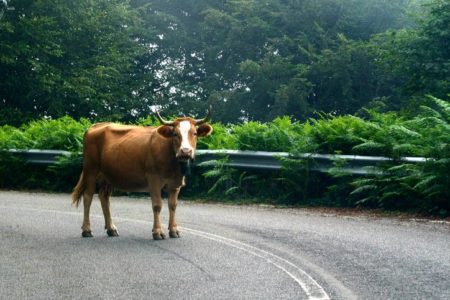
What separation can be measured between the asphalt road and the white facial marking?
46.4 inches

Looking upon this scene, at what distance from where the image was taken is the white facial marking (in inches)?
418

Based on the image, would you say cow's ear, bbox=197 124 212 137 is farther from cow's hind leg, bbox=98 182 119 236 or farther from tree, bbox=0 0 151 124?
tree, bbox=0 0 151 124

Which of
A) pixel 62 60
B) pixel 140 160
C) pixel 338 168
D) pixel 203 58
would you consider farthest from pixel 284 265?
pixel 203 58

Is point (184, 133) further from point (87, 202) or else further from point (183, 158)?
point (87, 202)

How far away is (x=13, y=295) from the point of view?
7.26 metres

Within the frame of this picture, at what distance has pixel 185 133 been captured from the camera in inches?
423

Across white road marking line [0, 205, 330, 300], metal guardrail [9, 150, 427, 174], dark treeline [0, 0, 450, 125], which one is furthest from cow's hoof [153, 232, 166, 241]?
dark treeline [0, 0, 450, 125]

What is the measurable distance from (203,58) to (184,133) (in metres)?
49.4

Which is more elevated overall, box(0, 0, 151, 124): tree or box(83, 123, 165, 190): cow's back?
box(0, 0, 151, 124): tree

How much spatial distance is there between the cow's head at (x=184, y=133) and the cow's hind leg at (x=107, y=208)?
1271mm

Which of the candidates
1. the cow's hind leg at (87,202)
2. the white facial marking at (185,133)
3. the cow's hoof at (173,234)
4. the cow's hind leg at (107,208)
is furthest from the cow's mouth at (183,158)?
the cow's hind leg at (87,202)

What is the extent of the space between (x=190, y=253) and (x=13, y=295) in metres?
2.69

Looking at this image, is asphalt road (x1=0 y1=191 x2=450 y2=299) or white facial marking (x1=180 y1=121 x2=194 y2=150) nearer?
asphalt road (x1=0 y1=191 x2=450 y2=299)

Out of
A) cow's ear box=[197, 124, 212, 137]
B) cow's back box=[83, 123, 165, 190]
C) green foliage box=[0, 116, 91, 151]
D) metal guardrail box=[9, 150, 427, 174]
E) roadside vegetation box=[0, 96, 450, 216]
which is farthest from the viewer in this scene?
green foliage box=[0, 116, 91, 151]
